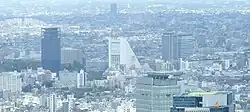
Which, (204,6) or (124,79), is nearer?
(124,79)

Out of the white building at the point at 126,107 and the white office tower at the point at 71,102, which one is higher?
the white building at the point at 126,107

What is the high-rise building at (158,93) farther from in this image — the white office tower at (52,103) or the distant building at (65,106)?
the white office tower at (52,103)

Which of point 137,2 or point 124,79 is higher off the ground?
point 137,2

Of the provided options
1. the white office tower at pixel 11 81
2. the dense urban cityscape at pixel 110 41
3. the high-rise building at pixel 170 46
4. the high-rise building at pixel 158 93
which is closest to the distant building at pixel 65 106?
the dense urban cityscape at pixel 110 41

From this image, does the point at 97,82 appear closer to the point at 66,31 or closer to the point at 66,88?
the point at 66,88

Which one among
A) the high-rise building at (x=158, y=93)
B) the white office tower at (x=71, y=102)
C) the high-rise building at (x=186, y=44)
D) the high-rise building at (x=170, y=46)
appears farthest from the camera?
the high-rise building at (x=186, y=44)

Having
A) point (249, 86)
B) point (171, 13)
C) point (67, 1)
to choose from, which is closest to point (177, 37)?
point (171, 13)
